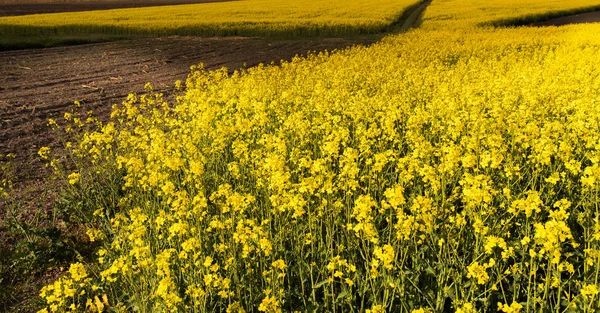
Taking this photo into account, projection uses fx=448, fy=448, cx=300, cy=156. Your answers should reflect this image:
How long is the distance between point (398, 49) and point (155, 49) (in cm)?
1103

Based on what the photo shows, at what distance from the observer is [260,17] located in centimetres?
3288

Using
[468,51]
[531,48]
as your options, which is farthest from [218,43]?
[531,48]

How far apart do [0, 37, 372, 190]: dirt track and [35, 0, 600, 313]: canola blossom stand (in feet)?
8.51

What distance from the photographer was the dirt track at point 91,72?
8.83 m

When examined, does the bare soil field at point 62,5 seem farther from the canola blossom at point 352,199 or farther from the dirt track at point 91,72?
the canola blossom at point 352,199

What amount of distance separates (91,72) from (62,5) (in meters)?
42.1

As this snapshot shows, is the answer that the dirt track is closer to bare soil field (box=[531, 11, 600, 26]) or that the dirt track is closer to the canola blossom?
the canola blossom

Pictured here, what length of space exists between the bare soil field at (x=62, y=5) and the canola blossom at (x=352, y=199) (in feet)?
131

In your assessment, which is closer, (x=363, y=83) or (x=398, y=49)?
(x=363, y=83)

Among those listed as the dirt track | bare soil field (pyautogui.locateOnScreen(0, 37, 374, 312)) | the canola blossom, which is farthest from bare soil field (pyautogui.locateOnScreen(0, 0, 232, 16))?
the canola blossom

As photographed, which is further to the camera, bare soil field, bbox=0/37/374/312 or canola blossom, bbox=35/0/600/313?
bare soil field, bbox=0/37/374/312

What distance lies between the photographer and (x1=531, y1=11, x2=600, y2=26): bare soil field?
3256 centimetres

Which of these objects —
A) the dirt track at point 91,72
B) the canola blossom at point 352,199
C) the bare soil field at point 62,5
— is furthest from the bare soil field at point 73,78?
the bare soil field at point 62,5

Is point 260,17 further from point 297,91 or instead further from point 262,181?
point 262,181
